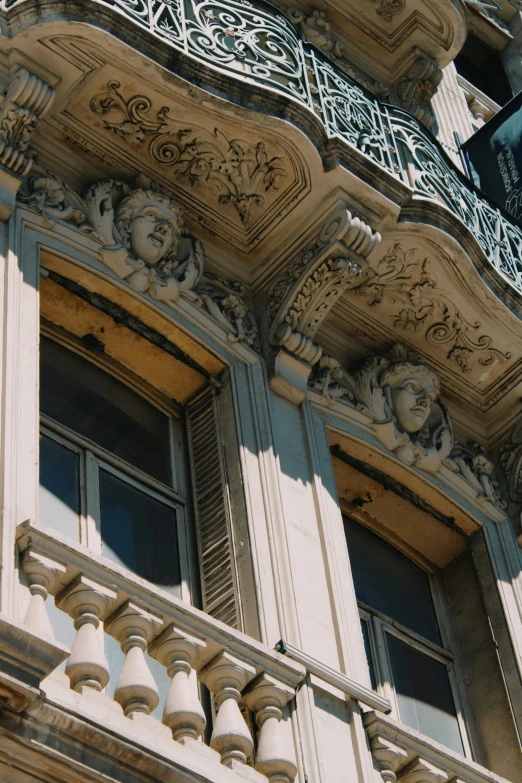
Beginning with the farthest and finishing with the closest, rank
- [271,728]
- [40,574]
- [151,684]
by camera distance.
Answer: [271,728]
[40,574]
[151,684]

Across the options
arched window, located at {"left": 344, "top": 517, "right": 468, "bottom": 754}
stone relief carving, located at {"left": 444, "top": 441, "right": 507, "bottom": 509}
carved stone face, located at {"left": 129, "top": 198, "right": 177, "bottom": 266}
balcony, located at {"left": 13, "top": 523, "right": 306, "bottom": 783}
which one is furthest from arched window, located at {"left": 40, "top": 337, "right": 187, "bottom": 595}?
stone relief carving, located at {"left": 444, "top": 441, "right": 507, "bottom": 509}

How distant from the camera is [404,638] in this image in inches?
390

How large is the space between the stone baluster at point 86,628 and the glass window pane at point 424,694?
2.85 meters

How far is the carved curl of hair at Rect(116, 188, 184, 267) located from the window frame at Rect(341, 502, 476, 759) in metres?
1.87

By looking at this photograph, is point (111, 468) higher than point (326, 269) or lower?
lower

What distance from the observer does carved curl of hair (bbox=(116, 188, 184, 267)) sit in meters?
9.48

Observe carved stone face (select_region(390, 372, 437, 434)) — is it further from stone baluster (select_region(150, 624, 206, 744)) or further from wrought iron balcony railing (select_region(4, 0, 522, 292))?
stone baluster (select_region(150, 624, 206, 744))

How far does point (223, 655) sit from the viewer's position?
741 centimetres

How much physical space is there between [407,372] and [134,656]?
4.02 m

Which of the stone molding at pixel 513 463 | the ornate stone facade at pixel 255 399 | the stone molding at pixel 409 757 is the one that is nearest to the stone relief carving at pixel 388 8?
the ornate stone facade at pixel 255 399

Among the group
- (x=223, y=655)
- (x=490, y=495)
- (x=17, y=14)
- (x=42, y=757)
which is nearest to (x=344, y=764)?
(x=223, y=655)

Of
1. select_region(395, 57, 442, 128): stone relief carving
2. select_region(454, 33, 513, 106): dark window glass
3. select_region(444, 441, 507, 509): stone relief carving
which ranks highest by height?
select_region(454, 33, 513, 106): dark window glass

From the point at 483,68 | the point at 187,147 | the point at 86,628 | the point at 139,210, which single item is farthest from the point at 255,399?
the point at 483,68

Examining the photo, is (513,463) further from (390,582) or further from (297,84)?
(297,84)
